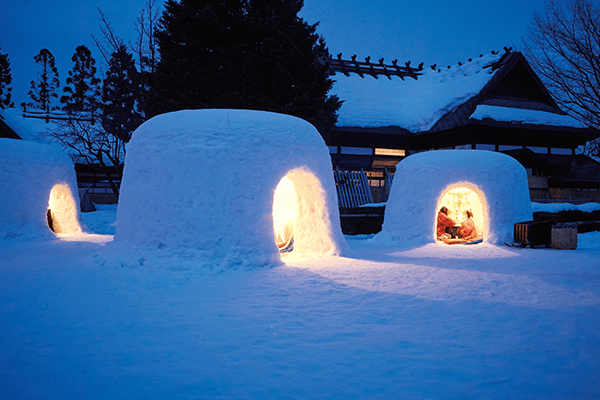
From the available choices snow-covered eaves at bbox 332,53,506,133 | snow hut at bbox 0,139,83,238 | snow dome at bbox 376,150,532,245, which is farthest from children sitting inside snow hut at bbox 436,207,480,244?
snow hut at bbox 0,139,83,238

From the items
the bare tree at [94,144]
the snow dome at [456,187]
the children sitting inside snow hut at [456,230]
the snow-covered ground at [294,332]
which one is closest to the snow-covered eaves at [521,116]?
the children sitting inside snow hut at [456,230]

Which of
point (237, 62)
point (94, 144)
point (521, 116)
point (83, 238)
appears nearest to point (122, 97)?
point (94, 144)

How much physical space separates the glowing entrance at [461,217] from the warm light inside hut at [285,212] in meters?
4.11

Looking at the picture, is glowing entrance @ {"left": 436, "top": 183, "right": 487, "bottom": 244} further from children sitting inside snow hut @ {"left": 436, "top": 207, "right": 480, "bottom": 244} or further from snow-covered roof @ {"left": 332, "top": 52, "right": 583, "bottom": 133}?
snow-covered roof @ {"left": 332, "top": 52, "right": 583, "bottom": 133}

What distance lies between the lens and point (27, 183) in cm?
1116

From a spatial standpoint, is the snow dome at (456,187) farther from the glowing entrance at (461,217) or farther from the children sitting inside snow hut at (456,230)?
the children sitting inside snow hut at (456,230)

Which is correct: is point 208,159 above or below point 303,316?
above

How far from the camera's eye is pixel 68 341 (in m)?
3.47

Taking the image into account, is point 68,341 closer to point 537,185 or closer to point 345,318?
point 345,318

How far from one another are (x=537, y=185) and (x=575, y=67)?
12728 millimetres

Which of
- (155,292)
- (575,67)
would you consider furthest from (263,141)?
(575,67)

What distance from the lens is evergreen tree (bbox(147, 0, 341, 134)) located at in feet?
44.6

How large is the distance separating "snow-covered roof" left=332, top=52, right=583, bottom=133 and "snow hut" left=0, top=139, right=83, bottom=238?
40.1 ft

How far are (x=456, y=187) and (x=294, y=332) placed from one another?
27.2ft
